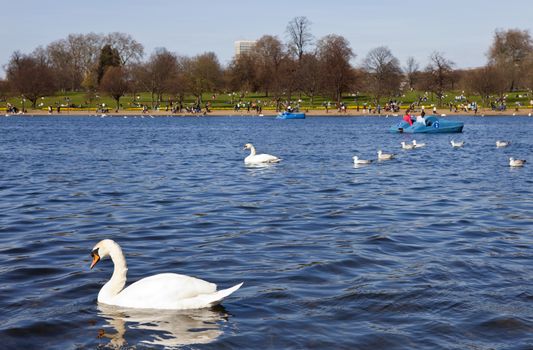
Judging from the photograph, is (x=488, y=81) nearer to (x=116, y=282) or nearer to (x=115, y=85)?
(x=115, y=85)

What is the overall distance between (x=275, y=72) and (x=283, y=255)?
104622mm

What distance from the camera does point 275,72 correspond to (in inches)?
4493

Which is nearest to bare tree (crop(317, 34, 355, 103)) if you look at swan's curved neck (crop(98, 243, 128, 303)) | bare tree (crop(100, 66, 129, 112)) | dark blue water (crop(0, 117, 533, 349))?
bare tree (crop(100, 66, 129, 112))

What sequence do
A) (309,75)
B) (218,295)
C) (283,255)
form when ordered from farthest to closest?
(309,75) < (283,255) < (218,295)

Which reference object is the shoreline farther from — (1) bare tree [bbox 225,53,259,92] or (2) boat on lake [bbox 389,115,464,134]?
(2) boat on lake [bbox 389,115,464,134]

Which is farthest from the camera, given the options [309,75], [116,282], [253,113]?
[309,75]

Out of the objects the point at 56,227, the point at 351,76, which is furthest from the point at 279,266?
the point at 351,76

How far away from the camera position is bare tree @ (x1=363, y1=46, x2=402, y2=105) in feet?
348

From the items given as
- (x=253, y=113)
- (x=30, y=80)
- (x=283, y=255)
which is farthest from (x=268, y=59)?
(x=283, y=255)

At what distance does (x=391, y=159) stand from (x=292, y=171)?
673cm

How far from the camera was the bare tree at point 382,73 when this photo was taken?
4181 inches

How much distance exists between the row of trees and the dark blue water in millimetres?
81734

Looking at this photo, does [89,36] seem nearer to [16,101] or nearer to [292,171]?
[16,101]

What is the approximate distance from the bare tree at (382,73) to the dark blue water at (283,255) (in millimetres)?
83154
